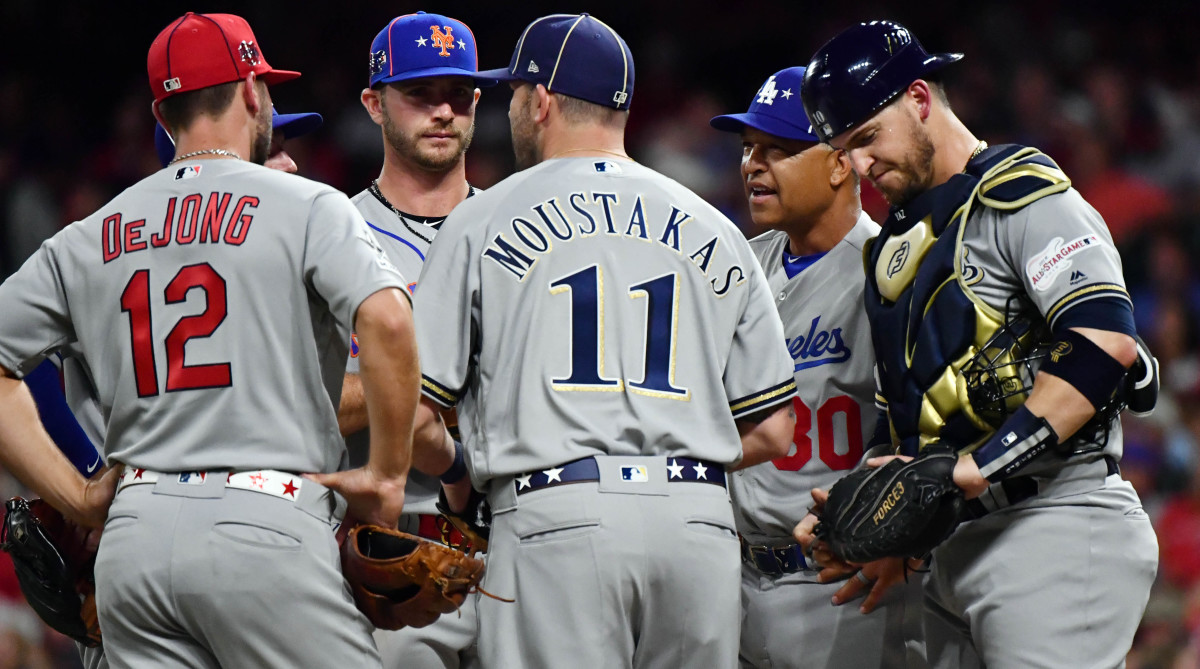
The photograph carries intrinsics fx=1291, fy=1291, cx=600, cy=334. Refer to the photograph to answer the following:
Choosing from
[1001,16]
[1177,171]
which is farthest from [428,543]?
[1001,16]

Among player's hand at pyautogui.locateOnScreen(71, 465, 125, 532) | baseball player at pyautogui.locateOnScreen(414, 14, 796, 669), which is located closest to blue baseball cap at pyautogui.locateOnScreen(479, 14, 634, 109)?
baseball player at pyautogui.locateOnScreen(414, 14, 796, 669)

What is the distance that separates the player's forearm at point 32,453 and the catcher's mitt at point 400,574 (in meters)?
0.76

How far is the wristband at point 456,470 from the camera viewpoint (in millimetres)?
3725

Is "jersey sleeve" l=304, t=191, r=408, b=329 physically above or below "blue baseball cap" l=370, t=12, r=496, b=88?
below

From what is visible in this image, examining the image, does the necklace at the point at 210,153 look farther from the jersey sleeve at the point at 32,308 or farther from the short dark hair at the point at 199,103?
the jersey sleeve at the point at 32,308

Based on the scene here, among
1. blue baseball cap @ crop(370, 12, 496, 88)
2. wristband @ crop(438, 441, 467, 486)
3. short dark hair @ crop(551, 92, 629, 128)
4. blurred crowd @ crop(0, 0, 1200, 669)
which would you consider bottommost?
blurred crowd @ crop(0, 0, 1200, 669)

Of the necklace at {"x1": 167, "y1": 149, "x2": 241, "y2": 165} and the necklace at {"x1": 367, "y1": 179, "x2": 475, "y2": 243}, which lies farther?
the necklace at {"x1": 367, "y1": 179, "x2": 475, "y2": 243}

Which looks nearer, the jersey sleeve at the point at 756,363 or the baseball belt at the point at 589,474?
the baseball belt at the point at 589,474

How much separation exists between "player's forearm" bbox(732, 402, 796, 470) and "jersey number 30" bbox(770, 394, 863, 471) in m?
0.66

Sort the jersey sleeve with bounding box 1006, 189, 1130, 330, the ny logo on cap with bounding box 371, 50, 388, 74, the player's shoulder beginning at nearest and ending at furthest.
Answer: the jersey sleeve with bounding box 1006, 189, 1130, 330, the player's shoulder, the ny logo on cap with bounding box 371, 50, 388, 74

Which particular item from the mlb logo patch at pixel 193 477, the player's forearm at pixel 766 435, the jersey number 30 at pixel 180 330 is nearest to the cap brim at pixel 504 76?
the jersey number 30 at pixel 180 330

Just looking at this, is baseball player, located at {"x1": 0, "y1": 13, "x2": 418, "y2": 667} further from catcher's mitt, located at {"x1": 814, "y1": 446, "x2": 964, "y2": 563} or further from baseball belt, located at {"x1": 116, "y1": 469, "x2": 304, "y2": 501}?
catcher's mitt, located at {"x1": 814, "y1": 446, "x2": 964, "y2": 563}

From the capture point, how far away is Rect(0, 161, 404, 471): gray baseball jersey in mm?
3176

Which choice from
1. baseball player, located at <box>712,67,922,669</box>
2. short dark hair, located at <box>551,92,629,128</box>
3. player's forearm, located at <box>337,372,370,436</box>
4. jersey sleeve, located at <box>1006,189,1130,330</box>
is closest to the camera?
jersey sleeve, located at <box>1006,189,1130,330</box>
